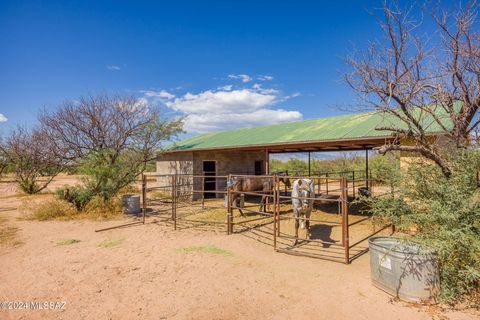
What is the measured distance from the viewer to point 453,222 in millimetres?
3795

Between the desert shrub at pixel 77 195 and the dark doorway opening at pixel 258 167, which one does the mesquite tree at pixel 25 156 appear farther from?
→ the dark doorway opening at pixel 258 167

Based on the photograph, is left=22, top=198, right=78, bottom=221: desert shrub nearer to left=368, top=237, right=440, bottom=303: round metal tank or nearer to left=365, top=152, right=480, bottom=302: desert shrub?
left=368, top=237, right=440, bottom=303: round metal tank

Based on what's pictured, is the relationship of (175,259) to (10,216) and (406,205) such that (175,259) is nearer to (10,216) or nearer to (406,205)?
(406,205)

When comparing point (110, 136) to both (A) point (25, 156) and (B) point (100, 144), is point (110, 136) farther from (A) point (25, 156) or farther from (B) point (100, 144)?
(A) point (25, 156)

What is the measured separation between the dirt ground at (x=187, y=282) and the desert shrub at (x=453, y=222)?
459mm

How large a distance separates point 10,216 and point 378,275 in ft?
42.4

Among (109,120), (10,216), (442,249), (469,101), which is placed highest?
(109,120)

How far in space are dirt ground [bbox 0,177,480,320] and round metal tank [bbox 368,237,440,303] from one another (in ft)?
0.53

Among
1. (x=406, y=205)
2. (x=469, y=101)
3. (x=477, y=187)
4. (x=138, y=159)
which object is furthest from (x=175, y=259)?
(x=138, y=159)

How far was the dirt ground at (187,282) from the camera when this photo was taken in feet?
11.7

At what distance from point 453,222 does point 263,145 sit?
697cm

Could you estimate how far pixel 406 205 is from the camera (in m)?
4.68

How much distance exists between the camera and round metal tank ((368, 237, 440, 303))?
363 cm

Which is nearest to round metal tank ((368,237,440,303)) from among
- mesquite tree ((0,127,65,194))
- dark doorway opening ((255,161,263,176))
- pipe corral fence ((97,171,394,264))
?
pipe corral fence ((97,171,394,264))
